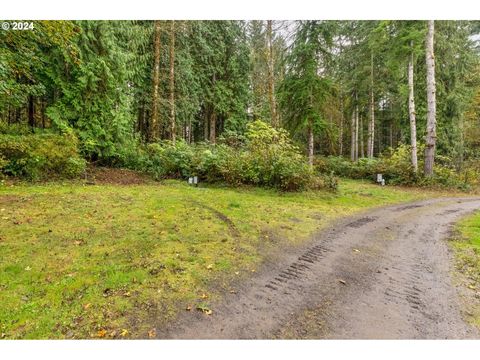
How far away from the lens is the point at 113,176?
36.8 ft

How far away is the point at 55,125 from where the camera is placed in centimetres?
1102

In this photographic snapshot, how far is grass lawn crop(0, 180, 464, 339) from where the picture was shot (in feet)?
10.1

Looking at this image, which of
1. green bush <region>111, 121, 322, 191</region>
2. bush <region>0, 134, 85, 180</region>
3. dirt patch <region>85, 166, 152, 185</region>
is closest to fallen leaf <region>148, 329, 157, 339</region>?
green bush <region>111, 121, 322, 191</region>

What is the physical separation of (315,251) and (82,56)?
38.2 feet

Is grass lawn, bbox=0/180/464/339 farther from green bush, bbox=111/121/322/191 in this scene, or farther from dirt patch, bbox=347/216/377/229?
green bush, bbox=111/121/322/191

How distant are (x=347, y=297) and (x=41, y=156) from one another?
10.0m

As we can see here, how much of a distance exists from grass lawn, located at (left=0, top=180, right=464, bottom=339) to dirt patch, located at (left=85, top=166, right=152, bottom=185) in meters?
1.54

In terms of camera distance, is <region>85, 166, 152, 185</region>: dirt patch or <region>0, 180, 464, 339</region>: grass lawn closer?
<region>0, 180, 464, 339</region>: grass lawn

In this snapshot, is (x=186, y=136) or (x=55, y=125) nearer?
(x=55, y=125)

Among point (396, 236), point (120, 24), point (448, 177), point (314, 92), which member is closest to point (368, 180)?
point (448, 177)

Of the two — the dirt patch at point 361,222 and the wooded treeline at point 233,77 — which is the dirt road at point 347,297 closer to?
the dirt patch at point 361,222

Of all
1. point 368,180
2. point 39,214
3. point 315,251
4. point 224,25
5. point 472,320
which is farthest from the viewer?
point 224,25

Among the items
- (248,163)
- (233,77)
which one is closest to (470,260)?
(248,163)
